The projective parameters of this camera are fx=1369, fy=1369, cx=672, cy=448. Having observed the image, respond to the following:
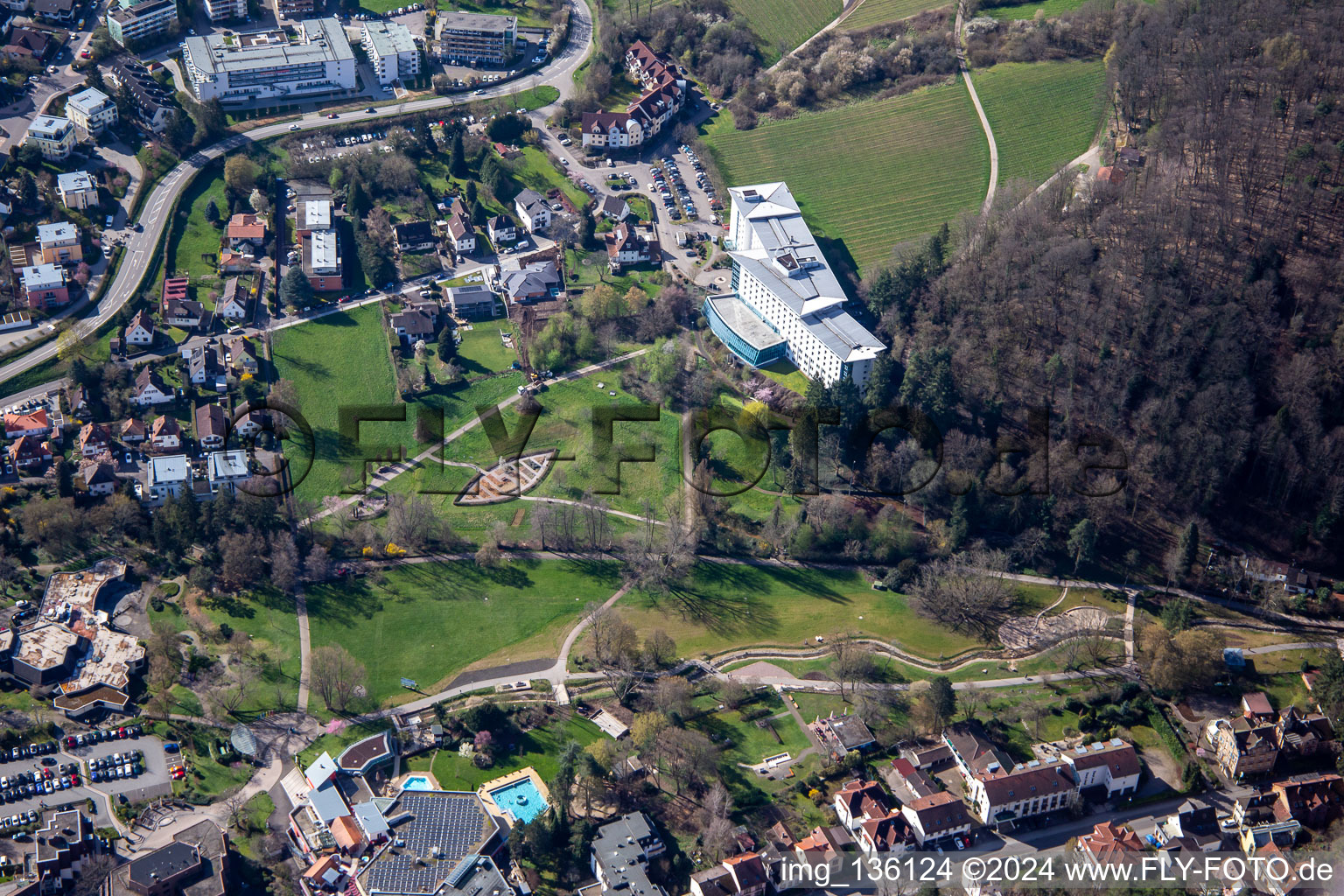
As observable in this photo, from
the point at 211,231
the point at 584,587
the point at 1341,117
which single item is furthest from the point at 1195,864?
the point at 211,231

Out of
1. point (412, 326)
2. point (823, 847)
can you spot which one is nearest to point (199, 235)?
Answer: point (412, 326)

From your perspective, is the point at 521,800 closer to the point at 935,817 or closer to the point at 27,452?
the point at 935,817

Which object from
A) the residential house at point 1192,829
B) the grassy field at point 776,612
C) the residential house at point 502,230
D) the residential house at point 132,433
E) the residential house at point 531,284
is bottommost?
the residential house at point 1192,829

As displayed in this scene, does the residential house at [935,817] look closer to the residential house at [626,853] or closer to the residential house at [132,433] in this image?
the residential house at [626,853]

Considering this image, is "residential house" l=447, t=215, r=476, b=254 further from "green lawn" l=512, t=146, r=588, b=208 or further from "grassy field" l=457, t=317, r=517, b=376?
"grassy field" l=457, t=317, r=517, b=376

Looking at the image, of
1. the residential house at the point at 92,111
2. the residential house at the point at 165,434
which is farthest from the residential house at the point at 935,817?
the residential house at the point at 92,111
